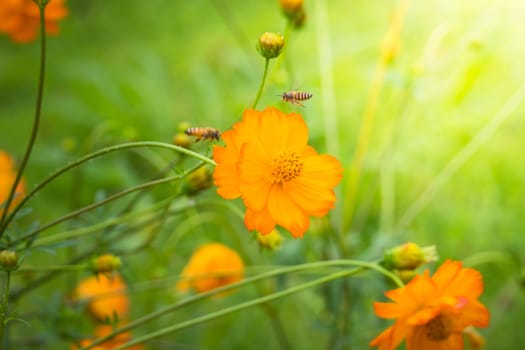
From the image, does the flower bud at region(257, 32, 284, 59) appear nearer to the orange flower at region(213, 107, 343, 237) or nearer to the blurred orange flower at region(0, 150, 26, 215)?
the orange flower at region(213, 107, 343, 237)

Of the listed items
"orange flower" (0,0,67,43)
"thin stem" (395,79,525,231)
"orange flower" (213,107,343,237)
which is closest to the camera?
"orange flower" (213,107,343,237)

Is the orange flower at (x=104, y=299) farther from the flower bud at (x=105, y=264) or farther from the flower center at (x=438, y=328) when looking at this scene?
the flower center at (x=438, y=328)

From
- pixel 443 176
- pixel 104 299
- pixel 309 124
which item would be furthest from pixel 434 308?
pixel 309 124

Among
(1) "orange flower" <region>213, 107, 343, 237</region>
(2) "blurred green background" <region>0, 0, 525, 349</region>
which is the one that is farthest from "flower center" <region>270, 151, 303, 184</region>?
(2) "blurred green background" <region>0, 0, 525, 349</region>

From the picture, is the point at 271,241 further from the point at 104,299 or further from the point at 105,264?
the point at 104,299

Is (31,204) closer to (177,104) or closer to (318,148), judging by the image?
(177,104)

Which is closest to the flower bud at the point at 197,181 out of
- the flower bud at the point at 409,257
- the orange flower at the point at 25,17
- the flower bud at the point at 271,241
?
the flower bud at the point at 271,241

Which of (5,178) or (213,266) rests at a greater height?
(5,178)
